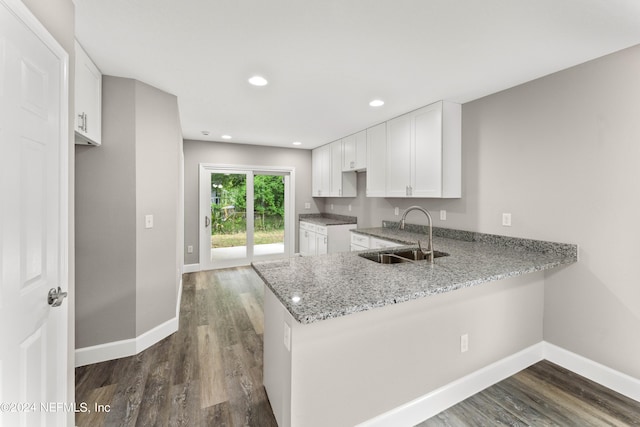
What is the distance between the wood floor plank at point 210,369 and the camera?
75.2 inches

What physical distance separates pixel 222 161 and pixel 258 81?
3050 millimetres

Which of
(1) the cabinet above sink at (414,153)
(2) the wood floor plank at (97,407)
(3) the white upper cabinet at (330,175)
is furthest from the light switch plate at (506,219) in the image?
(2) the wood floor plank at (97,407)

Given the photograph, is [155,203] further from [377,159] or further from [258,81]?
[377,159]

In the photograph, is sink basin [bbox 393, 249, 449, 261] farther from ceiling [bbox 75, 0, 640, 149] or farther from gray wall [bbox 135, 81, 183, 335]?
gray wall [bbox 135, 81, 183, 335]

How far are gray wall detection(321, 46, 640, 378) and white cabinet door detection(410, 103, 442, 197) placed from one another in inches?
16.9

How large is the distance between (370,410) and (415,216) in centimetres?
255

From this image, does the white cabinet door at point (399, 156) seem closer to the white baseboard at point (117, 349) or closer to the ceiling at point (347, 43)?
the ceiling at point (347, 43)

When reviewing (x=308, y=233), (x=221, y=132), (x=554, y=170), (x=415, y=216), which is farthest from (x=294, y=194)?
(x=554, y=170)

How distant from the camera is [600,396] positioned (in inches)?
75.6

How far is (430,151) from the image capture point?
305 cm

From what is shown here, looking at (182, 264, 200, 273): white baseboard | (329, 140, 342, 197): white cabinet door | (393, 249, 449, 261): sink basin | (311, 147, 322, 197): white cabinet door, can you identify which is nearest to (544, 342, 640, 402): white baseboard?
(393, 249, 449, 261): sink basin

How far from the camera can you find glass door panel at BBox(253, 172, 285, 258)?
5629 mm

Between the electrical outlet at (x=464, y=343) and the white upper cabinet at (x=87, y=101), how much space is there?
293 cm

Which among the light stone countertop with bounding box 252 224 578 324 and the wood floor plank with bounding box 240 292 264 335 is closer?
the light stone countertop with bounding box 252 224 578 324
